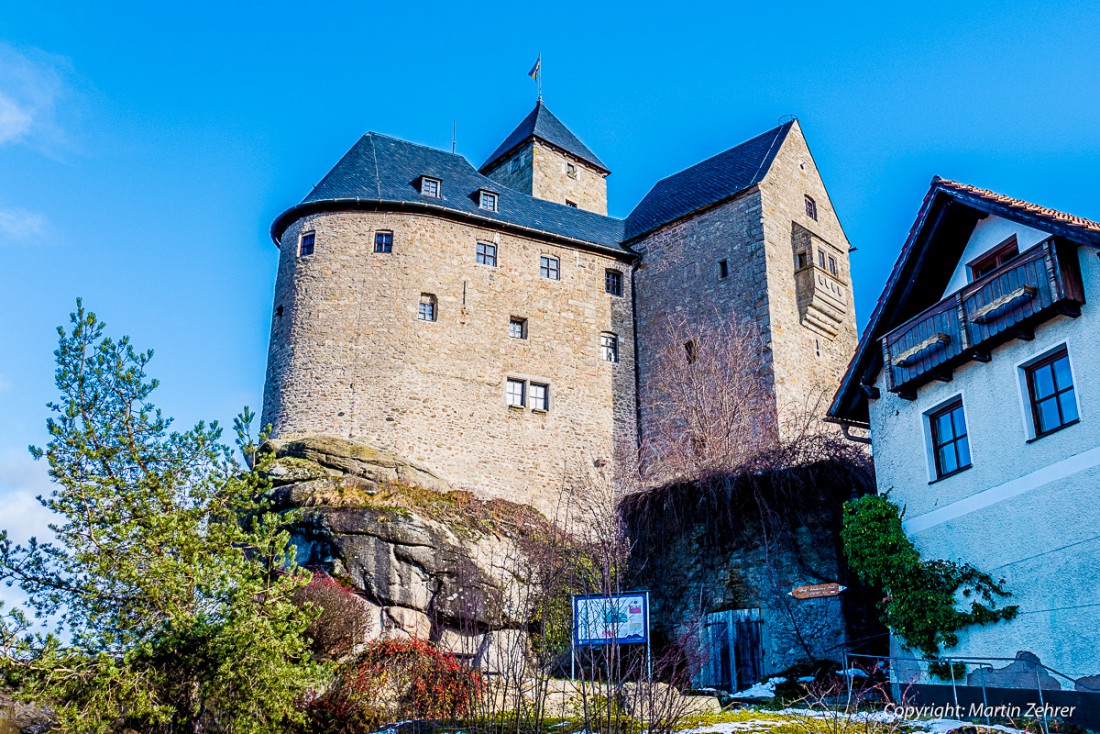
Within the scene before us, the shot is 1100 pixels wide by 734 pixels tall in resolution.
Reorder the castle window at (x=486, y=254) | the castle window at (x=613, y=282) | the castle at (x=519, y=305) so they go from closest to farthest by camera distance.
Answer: the castle at (x=519, y=305), the castle window at (x=486, y=254), the castle window at (x=613, y=282)

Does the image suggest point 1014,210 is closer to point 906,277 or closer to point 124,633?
point 906,277

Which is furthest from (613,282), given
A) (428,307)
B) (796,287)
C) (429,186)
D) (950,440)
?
(950,440)

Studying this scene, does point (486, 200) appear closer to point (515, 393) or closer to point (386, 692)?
point (515, 393)

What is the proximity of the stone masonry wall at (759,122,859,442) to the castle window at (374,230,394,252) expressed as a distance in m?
10.3

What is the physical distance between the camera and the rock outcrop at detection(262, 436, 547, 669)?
1947 cm

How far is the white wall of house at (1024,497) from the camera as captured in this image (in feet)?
40.2

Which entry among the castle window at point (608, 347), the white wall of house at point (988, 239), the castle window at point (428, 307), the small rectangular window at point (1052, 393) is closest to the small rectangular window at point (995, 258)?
the white wall of house at point (988, 239)

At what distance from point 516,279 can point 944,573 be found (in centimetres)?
1710

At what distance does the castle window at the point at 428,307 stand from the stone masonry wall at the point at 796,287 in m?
9.05

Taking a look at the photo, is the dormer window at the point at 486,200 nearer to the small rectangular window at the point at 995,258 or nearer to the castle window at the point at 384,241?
the castle window at the point at 384,241

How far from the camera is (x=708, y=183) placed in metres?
31.2

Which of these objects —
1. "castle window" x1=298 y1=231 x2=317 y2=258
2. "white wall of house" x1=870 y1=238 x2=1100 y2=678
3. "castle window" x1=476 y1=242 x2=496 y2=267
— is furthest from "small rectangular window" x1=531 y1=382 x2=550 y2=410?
"white wall of house" x1=870 y1=238 x2=1100 y2=678

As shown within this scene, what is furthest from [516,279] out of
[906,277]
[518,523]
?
[906,277]

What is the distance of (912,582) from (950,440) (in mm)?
2162
